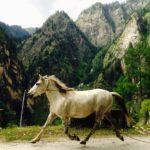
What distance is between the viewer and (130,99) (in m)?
79.5

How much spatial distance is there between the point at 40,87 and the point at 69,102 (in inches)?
48.1

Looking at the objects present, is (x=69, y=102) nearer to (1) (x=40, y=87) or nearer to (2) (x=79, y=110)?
(2) (x=79, y=110)

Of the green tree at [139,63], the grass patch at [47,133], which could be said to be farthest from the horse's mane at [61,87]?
the green tree at [139,63]

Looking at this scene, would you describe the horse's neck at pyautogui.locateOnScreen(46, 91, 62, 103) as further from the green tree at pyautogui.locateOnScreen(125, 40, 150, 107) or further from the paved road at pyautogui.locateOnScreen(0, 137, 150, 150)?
the green tree at pyautogui.locateOnScreen(125, 40, 150, 107)

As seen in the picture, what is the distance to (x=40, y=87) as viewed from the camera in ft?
52.9

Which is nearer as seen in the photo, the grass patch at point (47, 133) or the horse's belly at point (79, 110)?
the horse's belly at point (79, 110)

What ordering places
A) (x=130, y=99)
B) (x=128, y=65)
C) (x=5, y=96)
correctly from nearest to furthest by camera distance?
(x=128, y=65)
(x=130, y=99)
(x=5, y=96)

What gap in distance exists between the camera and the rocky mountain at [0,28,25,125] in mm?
164125

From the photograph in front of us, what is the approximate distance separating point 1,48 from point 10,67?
364 inches

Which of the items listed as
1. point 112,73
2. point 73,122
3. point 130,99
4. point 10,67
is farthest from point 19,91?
point 73,122

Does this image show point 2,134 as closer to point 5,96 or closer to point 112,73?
point 5,96

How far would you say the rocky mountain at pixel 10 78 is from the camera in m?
164

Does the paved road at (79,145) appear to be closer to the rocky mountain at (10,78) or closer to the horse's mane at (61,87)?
the horse's mane at (61,87)

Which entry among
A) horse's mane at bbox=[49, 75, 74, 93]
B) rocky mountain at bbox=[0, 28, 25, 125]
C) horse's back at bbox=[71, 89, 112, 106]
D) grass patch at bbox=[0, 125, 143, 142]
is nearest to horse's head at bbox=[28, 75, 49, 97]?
horse's mane at bbox=[49, 75, 74, 93]
